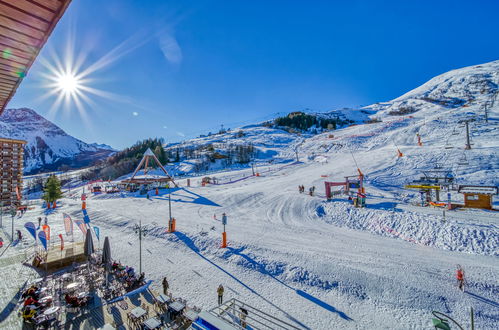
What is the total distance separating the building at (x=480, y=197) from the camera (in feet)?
69.6

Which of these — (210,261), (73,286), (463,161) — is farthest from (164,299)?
(463,161)

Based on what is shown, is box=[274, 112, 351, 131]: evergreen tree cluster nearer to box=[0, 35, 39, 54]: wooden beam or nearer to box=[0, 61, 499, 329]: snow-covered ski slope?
box=[0, 61, 499, 329]: snow-covered ski slope

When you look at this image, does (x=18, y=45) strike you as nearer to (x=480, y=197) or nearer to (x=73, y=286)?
(x=73, y=286)

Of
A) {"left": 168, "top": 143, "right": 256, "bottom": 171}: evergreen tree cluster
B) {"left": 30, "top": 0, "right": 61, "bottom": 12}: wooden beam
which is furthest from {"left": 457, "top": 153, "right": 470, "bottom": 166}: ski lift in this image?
{"left": 168, "top": 143, "right": 256, "bottom": 171}: evergreen tree cluster

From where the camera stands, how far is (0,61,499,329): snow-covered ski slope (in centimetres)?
1175

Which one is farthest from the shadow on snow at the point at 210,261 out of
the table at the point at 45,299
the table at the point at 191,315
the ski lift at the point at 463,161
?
the ski lift at the point at 463,161

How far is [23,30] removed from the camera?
→ 8.77 feet

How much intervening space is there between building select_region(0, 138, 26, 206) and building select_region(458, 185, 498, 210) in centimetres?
8197

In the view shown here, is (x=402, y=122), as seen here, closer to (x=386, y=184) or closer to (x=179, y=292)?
(x=386, y=184)

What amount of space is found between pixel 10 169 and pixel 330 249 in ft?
258

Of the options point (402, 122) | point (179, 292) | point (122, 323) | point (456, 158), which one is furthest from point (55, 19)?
point (402, 122)

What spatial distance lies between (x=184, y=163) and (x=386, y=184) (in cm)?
6738

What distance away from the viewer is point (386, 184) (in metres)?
33.0

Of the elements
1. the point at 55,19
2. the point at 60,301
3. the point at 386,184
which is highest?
the point at 55,19
